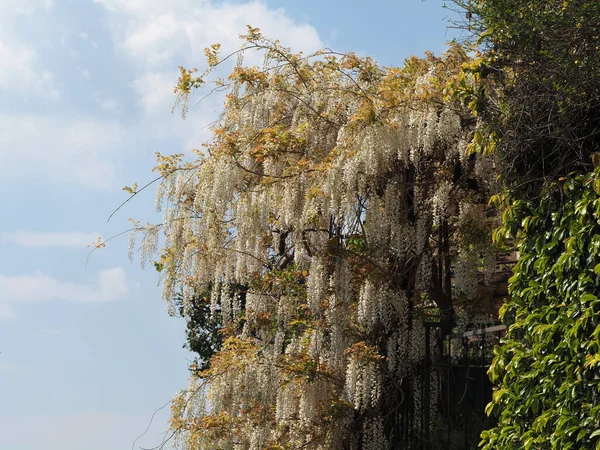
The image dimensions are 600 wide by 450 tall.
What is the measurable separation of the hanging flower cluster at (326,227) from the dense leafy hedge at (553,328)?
1.91m

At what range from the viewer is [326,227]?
24.7 feet

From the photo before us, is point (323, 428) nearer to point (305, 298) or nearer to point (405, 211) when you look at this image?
point (305, 298)

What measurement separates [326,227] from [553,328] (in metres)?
3.03

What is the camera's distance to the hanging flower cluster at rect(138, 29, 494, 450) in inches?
283

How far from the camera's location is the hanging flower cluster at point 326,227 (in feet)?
23.5

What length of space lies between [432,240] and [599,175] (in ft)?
12.8

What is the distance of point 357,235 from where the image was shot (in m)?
8.04

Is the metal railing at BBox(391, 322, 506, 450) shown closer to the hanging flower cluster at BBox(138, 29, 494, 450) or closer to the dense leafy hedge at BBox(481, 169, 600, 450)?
the hanging flower cluster at BBox(138, 29, 494, 450)

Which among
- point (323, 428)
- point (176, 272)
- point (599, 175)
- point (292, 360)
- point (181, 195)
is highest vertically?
point (181, 195)

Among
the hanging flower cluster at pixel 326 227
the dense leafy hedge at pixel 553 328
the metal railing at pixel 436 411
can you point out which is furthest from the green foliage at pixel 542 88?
the metal railing at pixel 436 411

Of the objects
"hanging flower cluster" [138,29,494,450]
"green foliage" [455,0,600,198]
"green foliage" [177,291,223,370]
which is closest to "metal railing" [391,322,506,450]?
"hanging flower cluster" [138,29,494,450]

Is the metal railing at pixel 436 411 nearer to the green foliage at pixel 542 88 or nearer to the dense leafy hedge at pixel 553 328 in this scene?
the dense leafy hedge at pixel 553 328

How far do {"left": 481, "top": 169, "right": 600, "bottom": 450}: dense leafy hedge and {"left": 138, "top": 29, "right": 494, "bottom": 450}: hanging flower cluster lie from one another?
75.2 inches

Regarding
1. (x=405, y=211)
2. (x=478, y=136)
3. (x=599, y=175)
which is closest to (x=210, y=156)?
(x=405, y=211)
